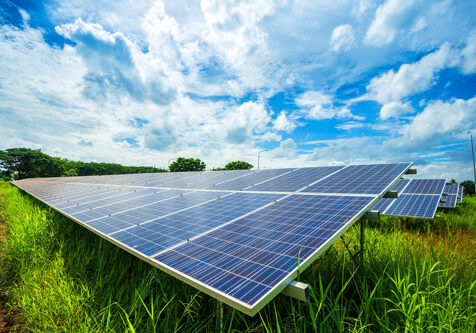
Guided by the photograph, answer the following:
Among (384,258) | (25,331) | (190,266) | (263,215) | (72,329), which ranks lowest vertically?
(25,331)

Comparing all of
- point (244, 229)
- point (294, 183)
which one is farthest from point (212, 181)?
point (244, 229)

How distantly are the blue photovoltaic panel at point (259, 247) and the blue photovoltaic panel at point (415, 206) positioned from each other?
6505 mm

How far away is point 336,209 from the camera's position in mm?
4352

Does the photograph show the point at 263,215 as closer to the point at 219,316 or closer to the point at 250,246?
the point at 250,246

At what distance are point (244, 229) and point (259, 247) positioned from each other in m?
0.73

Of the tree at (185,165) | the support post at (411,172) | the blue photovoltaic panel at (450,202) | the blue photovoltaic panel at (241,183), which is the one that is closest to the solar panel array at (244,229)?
the support post at (411,172)

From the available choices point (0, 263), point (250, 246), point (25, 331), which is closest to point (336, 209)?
point (250, 246)

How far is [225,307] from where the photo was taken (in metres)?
3.69

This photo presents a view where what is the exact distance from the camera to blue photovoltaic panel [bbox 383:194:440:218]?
916 cm

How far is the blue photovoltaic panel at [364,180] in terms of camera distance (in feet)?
17.5

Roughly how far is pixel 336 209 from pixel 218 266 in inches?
104

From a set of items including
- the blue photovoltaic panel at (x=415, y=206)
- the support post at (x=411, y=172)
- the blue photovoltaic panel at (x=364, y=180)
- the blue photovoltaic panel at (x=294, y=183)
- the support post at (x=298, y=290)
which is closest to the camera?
the support post at (x=298, y=290)

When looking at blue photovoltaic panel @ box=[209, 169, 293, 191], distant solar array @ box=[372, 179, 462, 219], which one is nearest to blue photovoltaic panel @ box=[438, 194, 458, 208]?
distant solar array @ box=[372, 179, 462, 219]

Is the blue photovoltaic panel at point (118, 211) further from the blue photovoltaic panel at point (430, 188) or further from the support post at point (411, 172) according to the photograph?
the blue photovoltaic panel at point (430, 188)
